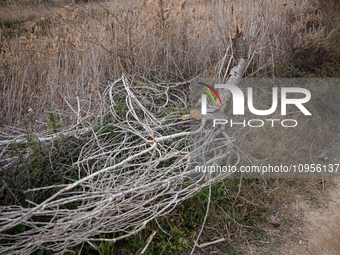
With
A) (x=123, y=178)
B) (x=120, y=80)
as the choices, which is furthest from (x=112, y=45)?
(x=123, y=178)

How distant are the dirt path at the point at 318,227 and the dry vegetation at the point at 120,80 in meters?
0.33

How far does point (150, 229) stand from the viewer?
187 centimetres

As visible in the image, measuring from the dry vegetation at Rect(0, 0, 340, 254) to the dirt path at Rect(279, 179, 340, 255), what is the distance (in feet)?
1.10

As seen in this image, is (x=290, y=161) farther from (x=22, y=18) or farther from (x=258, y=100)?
(x=22, y=18)

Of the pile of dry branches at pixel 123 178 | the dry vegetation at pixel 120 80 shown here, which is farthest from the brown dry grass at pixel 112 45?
the pile of dry branches at pixel 123 178

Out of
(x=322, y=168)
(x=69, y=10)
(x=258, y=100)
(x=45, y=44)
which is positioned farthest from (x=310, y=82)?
(x=45, y=44)

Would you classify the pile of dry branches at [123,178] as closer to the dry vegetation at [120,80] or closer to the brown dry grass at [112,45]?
the dry vegetation at [120,80]

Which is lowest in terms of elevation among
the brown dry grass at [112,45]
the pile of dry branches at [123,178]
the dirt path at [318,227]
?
the dirt path at [318,227]

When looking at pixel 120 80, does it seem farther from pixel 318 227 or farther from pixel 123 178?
pixel 318 227

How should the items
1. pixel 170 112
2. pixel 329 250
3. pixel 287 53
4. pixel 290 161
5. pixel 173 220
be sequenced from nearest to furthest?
pixel 329 250, pixel 173 220, pixel 290 161, pixel 170 112, pixel 287 53

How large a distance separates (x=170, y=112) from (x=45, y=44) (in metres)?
2.12

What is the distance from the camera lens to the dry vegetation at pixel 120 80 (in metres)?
2.04

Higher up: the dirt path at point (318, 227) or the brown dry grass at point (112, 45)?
the brown dry grass at point (112, 45)

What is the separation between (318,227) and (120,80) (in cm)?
269
